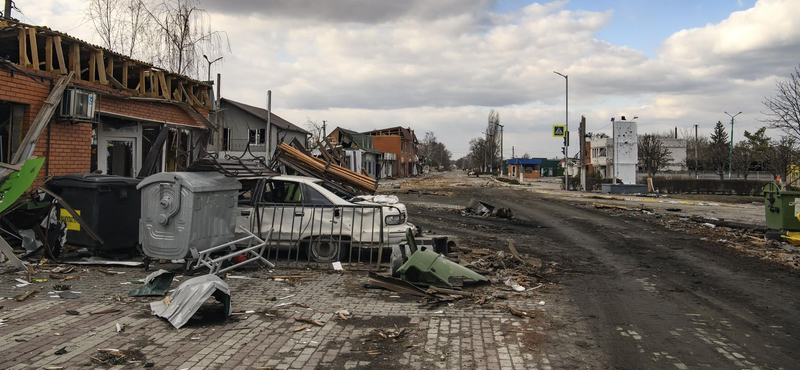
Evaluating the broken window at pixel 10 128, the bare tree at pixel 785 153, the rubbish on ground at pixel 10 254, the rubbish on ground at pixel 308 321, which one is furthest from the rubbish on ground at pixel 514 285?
the bare tree at pixel 785 153

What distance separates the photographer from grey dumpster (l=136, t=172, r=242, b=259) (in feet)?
24.2

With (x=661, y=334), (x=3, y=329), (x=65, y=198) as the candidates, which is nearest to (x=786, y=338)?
(x=661, y=334)

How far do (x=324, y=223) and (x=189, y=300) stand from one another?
366 cm

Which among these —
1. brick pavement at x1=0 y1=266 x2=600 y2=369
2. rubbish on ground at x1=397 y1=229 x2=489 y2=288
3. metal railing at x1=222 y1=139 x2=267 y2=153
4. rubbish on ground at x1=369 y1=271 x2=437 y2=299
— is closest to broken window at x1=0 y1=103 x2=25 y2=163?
brick pavement at x1=0 y1=266 x2=600 y2=369

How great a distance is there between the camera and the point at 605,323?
5688 mm

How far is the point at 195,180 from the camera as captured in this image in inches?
298

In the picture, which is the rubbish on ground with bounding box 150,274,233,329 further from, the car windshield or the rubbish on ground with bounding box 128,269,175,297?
the car windshield

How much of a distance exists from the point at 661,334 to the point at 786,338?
121 centimetres

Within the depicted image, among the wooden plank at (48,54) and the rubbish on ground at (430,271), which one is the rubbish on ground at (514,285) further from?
the wooden plank at (48,54)

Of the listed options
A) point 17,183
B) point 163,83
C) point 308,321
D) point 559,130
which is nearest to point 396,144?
point 559,130

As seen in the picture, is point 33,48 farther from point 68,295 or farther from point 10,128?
point 68,295

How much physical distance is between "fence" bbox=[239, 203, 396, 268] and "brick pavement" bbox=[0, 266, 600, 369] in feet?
6.51

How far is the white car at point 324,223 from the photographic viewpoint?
8.81m

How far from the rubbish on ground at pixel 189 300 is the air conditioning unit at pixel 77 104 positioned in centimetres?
648
